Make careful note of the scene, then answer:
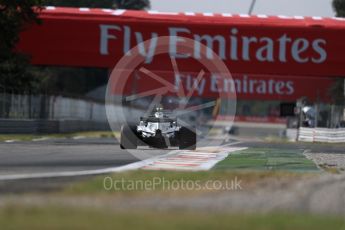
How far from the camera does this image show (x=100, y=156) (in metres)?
17.6

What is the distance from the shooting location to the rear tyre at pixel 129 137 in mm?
19391

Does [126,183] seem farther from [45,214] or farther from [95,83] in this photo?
[95,83]

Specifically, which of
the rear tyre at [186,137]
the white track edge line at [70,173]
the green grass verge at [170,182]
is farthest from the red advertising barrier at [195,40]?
the green grass verge at [170,182]

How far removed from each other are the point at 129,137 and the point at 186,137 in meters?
1.47

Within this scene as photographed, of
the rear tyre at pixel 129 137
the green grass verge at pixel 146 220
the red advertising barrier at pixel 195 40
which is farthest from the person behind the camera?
the red advertising barrier at pixel 195 40

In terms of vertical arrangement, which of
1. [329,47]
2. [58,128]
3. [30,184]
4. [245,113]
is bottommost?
[245,113]

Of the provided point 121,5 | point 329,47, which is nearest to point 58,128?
point 329,47

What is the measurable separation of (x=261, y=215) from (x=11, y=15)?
2472 centimetres

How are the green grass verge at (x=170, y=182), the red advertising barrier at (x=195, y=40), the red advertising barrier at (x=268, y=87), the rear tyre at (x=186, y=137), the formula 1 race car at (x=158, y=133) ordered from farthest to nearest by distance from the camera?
the red advertising barrier at (x=268, y=87), the red advertising barrier at (x=195, y=40), the rear tyre at (x=186, y=137), the formula 1 race car at (x=158, y=133), the green grass verge at (x=170, y=182)

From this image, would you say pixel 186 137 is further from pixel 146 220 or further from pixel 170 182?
pixel 146 220

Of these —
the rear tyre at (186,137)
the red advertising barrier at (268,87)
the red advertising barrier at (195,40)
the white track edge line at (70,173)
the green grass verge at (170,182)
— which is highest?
the red advertising barrier at (195,40)

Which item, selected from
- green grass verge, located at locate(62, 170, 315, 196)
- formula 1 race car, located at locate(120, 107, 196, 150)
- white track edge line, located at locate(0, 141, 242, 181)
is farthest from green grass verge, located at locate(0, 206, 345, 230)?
formula 1 race car, located at locate(120, 107, 196, 150)

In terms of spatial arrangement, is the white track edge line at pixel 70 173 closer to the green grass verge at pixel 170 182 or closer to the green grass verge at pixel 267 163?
the green grass verge at pixel 170 182

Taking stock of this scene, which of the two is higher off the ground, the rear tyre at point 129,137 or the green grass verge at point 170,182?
the green grass verge at point 170,182
